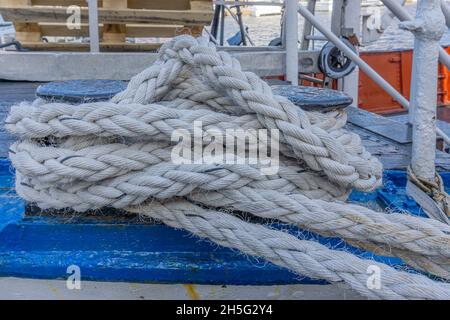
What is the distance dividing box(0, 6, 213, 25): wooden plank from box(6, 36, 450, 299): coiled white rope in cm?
311

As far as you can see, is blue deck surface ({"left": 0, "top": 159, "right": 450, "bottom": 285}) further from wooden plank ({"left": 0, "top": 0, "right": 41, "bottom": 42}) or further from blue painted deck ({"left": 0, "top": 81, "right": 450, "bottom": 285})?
wooden plank ({"left": 0, "top": 0, "right": 41, "bottom": 42})

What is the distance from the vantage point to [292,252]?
119 centimetres

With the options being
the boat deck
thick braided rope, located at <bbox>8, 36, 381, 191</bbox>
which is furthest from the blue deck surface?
the boat deck

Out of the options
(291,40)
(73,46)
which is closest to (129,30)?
(73,46)

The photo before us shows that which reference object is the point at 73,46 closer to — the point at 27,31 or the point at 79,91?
the point at 27,31

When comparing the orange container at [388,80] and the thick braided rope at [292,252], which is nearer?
the thick braided rope at [292,252]

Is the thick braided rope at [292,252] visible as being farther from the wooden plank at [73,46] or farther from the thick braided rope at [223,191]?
the wooden plank at [73,46]

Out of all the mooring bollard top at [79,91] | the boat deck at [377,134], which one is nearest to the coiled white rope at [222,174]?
the mooring bollard top at [79,91]

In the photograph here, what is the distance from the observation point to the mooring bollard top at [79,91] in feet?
4.81

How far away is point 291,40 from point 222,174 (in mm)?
2040

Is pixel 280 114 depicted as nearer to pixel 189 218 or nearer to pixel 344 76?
pixel 189 218

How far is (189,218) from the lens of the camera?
1.29 m

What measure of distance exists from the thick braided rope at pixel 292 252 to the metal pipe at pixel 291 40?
1.90 meters
